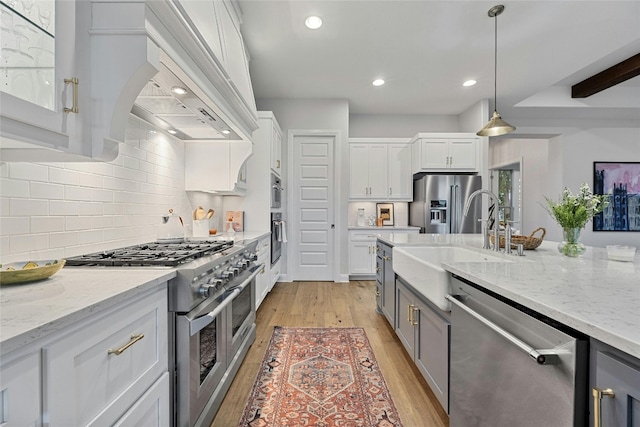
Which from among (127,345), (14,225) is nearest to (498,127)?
(127,345)

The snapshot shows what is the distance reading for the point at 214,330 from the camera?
1.54 meters

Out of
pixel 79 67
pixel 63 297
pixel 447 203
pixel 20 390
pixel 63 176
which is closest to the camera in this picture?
pixel 20 390

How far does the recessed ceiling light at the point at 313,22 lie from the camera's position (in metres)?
2.72

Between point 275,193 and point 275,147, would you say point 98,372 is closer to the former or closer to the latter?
point 275,193

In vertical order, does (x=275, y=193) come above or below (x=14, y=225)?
above

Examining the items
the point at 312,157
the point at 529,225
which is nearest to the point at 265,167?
the point at 312,157

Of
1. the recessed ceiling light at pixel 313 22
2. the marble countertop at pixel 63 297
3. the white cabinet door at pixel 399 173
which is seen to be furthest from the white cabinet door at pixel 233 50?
the white cabinet door at pixel 399 173

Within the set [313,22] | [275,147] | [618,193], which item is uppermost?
[313,22]

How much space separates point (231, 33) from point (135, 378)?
236cm

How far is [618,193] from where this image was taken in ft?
17.2

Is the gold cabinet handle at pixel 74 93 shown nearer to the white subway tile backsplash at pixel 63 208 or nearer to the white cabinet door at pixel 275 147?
the white subway tile backsplash at pixel 63 208

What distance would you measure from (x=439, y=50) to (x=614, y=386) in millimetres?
3555

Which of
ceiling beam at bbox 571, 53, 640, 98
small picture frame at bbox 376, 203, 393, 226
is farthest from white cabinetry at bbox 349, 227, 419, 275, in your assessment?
ceiling beam at bbox 571, 53, 640, 98

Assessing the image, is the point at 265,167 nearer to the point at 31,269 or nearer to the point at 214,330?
the point at 214,330
